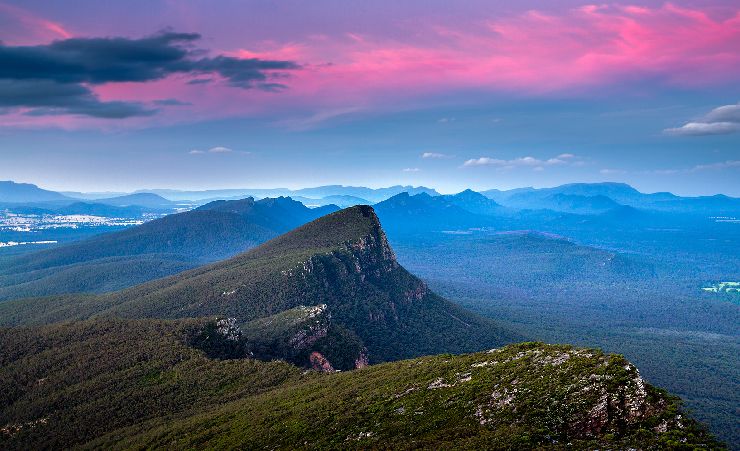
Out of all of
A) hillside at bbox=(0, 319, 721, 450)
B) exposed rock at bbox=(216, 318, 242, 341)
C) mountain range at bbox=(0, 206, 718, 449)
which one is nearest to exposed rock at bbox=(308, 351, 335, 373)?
mountain range at bbox=(0, 206, 718, 449)

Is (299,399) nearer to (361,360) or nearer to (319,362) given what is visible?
(319,362)

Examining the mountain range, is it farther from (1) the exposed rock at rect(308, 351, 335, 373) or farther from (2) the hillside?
(1) the exposed rock at rect(308, 351, 335, 373)

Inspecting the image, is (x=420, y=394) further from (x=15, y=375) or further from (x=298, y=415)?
(x=15, y=375)

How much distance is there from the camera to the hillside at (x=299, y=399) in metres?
43.0

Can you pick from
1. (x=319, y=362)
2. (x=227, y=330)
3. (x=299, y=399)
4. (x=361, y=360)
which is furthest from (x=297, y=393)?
(x=361, y=360)

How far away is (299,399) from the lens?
81.2m

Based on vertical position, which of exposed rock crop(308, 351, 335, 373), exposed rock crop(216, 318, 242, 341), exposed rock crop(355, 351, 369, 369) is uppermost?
exposed rock crop(216, 318, 242, 341)

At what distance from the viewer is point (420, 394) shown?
6394 cm

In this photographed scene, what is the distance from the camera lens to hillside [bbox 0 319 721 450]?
141 feet

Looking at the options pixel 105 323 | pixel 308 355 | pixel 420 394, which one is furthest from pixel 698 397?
pixel 105 323

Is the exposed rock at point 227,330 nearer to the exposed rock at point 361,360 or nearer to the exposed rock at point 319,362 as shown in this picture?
the exposed rock at point 319,362

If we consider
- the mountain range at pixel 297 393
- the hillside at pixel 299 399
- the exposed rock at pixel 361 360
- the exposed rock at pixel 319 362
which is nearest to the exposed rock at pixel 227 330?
the mountain range at pixel 297 393

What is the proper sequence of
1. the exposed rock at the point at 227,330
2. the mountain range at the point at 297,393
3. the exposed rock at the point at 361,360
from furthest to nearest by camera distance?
the exposed rock at the point at 361,360
the exposed rock at the point at 227,330
the mountain range at the point at 297,393

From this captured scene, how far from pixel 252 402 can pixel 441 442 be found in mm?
54266
